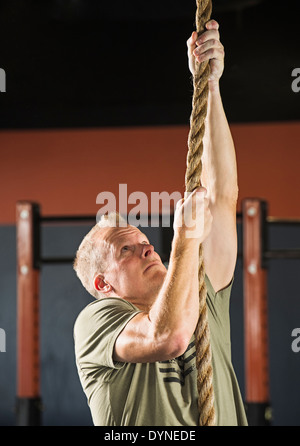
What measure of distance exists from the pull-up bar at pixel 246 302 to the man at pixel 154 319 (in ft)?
3.93

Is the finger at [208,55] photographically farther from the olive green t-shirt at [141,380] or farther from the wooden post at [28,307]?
the wooden post at [28,307]

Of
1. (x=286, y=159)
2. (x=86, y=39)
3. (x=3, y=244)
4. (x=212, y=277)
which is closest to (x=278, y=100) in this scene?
(x=286, y=159)

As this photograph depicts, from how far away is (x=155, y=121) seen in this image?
320 centimetres

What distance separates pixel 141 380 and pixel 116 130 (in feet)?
7.89

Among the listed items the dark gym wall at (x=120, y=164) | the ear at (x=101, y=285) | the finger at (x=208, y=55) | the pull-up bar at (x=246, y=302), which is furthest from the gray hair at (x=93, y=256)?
the dark gym wall at (x=120, y=164)

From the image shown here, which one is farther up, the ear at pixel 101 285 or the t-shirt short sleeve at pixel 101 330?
the ear at pixel 101 285

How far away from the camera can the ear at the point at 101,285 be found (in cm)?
107

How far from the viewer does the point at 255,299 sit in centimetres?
222

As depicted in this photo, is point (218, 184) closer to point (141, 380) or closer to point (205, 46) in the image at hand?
point (205, 46)

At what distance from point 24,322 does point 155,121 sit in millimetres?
1305

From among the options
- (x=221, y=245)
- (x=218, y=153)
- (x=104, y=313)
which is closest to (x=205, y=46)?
(x=218, y=153)

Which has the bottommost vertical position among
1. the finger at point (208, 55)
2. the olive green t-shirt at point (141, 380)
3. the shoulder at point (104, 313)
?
the olive green t-shirt at point (141, 380)

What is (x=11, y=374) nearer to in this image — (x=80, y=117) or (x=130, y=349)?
(x=80, y=117)

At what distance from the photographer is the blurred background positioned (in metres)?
2.78
